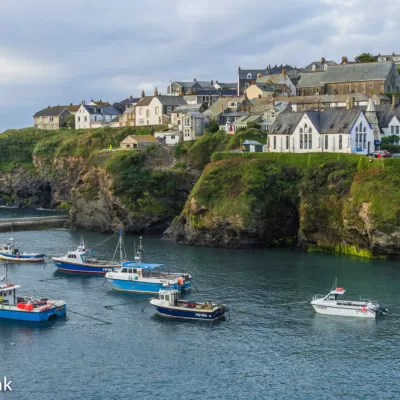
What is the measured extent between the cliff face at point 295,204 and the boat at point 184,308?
36.4 meters

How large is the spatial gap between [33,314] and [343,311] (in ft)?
114

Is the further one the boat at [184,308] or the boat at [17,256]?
the boat at [17,256]

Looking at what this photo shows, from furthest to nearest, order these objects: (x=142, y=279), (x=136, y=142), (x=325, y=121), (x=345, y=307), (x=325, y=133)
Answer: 1. (x=136, y=142)
2. (x=325, y=121)
3. (x=325, y=133)
4. (x=142, y=279)
5. (x=345, y=307)

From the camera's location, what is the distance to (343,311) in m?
78.7

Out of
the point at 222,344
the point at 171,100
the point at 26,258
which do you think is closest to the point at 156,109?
the point at 171,100

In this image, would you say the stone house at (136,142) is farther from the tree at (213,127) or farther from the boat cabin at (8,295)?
the boat cabin at (8,295)

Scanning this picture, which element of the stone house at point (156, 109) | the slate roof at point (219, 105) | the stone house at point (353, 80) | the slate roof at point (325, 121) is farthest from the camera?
the stone house at point (156, 109)

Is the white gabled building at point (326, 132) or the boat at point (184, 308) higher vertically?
the white gabled building at point (326, 132)

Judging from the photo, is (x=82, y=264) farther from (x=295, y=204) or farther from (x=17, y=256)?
(x=295, y=204)

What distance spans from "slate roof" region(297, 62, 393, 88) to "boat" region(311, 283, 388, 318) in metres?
94.4

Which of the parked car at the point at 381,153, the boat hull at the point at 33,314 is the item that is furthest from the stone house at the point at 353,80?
the boat hull at the point at 33,314

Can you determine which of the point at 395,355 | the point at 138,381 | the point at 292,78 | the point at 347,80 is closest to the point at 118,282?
the point at 138,381

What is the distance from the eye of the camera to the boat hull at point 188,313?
77375 mm

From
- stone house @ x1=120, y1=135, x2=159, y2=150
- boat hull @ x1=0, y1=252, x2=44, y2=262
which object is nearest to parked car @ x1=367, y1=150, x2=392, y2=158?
boat hull @ x1=0, y1=252, x2=44, y2=262
